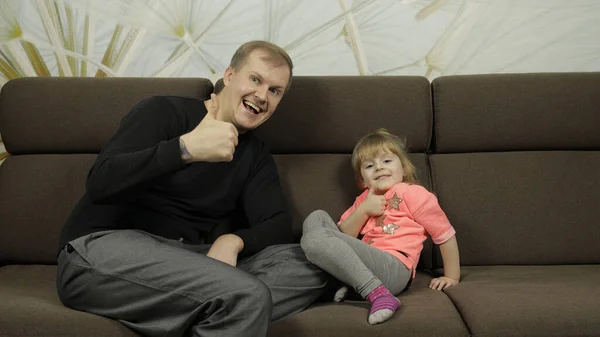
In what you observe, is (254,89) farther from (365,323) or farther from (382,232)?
(365,323)

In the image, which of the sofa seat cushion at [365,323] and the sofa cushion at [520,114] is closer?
the sofa seat cushion at [365,323]

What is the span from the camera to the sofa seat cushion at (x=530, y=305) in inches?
50.5

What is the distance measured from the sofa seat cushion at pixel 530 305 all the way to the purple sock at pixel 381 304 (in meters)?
0.18

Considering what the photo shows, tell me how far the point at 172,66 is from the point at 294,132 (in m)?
0.62

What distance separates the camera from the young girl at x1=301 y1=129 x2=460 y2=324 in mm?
1435

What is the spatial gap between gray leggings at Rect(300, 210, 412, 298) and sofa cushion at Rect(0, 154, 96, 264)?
2.69 ft

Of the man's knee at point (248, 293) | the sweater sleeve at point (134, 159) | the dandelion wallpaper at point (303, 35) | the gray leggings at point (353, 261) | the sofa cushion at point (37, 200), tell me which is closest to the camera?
the man's knee at point (248, 293)

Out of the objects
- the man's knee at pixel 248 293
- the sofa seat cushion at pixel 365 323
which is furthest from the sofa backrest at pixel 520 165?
the man's knee at pixel 248 293

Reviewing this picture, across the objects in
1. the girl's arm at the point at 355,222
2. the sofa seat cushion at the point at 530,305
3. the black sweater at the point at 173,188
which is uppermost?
the black sweater at the point at 173,188

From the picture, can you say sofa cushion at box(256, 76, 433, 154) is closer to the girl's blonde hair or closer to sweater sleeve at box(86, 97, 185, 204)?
the girl's blonde hair

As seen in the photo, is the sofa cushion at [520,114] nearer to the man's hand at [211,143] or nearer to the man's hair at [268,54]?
the man's hair at [268,54]

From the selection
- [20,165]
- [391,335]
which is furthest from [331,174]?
[20,165]

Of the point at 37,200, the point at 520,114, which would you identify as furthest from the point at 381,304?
the point at 37,200

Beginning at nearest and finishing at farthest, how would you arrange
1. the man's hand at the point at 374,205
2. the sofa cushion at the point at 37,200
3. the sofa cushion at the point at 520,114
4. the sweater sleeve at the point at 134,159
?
the sweater sleeve at the point at 134,159 < the man's hand at the point at 374,205 < the sofa cushion at the point at 37,200 < the sofa cushion at the point at 520,114
